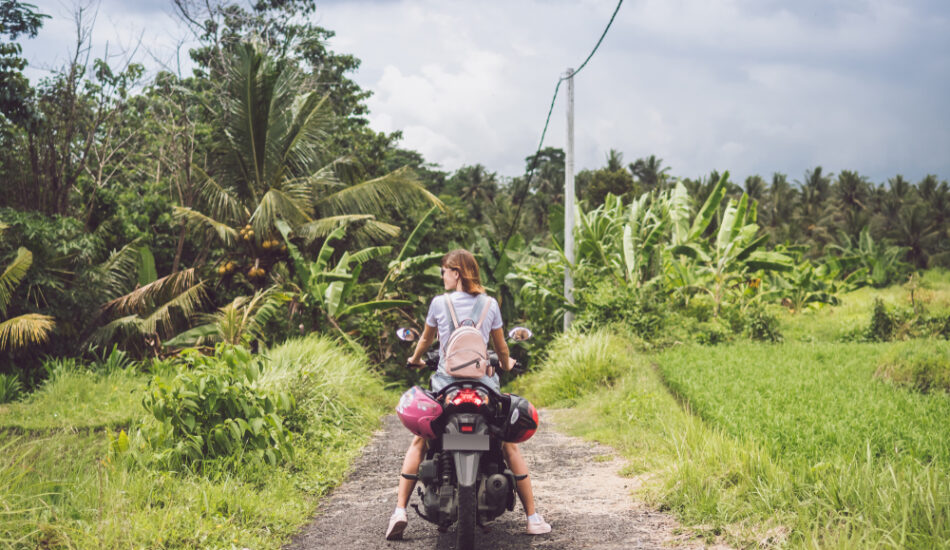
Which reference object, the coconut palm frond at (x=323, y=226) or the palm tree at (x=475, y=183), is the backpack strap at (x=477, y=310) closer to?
the coconut palm frond at (x=323, y=226)

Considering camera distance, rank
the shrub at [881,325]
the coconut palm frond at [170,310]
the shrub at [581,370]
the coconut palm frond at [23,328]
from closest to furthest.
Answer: the shrub at [581,370]
the coconut palm frond at [23,328]
the shrub at [881,325]
the coconut palm frond at [170,310]

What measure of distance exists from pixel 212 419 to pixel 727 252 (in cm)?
1174

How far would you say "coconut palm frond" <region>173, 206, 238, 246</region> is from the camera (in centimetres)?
1468

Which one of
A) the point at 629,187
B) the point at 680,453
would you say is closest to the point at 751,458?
the point at 680,453

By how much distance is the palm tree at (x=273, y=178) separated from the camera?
595 inches

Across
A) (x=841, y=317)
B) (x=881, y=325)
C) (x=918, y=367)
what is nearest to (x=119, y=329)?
(x=918, y=367)

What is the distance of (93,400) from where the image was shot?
10281mm

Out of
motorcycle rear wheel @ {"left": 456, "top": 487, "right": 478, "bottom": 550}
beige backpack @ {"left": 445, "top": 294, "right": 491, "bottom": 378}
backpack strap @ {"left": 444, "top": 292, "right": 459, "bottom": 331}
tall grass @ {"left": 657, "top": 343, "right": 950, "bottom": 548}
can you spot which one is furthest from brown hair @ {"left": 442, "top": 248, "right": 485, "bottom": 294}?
tall grass @ {"left": 657, "top": 343, "right": 950, "bottom": 548}

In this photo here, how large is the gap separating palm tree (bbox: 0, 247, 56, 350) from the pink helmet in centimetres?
974

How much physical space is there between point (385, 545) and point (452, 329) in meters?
1.33

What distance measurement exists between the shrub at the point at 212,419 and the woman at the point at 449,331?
5.14 feet

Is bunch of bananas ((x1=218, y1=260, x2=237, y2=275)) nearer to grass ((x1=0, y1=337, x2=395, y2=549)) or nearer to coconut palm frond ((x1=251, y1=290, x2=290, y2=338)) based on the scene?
coconut palm frond ((x1=251, y1=290, x2=290, y2=338))

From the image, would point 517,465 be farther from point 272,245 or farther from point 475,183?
point 475,183

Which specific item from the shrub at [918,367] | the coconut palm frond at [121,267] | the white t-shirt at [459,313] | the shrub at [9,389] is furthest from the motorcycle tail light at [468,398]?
the coconut palm frond at [121,267]
